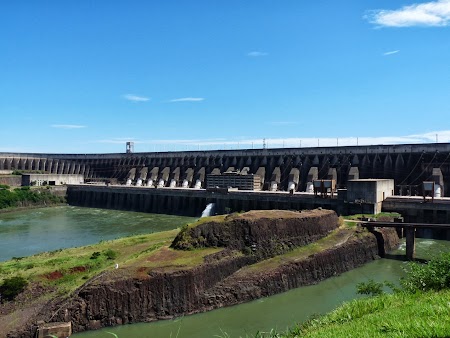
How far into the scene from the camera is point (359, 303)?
16.3 metres

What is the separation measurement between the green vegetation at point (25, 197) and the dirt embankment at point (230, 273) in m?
61.8

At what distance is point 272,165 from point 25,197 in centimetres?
5036

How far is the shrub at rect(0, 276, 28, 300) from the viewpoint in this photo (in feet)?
78.2

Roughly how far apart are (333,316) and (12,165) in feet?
398

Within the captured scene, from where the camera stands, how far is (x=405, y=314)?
461 inches

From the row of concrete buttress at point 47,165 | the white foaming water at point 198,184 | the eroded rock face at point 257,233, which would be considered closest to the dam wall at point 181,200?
the white foaming water at point 198,184

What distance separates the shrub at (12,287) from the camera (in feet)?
78.2

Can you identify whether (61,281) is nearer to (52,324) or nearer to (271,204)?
(52,324)

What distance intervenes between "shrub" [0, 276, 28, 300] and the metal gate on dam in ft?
168

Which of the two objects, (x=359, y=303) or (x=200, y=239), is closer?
(x=359, y=303)

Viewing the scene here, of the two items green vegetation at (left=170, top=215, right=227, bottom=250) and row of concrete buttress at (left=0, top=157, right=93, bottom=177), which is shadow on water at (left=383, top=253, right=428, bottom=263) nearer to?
green vegetation at (left=170, top=215, right=227, bottom=250)

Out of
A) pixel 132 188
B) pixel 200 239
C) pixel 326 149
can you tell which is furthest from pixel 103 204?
pixel 200 239

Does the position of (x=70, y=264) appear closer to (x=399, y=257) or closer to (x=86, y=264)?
(x=86, y=264)

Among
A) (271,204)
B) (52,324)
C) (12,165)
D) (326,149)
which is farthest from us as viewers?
(12,165)
